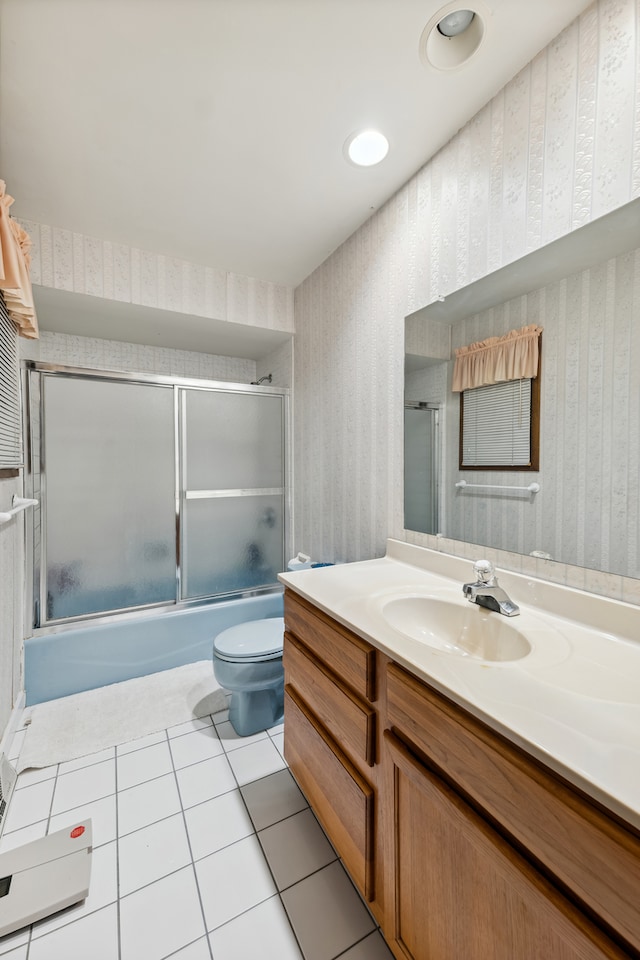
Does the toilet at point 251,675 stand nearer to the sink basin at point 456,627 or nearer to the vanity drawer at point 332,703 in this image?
the vanity drawer at point 332,703

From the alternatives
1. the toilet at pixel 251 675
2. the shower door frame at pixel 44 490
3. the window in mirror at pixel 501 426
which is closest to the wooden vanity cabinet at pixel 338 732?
the toilet at pixel 251 675

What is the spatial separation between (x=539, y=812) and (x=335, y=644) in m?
0.57

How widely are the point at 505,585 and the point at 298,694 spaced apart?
75cm

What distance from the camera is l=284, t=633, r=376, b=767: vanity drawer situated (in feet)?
2.97

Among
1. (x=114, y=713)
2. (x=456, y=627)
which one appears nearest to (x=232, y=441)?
(x=114, y=713)

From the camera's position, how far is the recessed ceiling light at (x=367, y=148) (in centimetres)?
138

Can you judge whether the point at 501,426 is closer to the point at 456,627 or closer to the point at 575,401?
the point at 575,401

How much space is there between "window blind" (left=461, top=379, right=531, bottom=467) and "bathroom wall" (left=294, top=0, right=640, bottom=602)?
184 millimetres

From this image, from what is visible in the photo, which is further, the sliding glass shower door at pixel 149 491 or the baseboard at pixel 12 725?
the sliding glass shower door at pixel 149 491

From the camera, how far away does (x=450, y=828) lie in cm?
67

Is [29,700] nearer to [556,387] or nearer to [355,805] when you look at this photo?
[355,805]

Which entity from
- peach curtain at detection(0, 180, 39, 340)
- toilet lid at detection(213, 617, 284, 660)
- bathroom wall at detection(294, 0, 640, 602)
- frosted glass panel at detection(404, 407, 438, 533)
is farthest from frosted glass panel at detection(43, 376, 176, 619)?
frosted glass panel at detection(404, 407, 438, 533)

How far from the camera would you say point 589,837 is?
0.46m

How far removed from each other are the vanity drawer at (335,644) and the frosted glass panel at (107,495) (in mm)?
1321
